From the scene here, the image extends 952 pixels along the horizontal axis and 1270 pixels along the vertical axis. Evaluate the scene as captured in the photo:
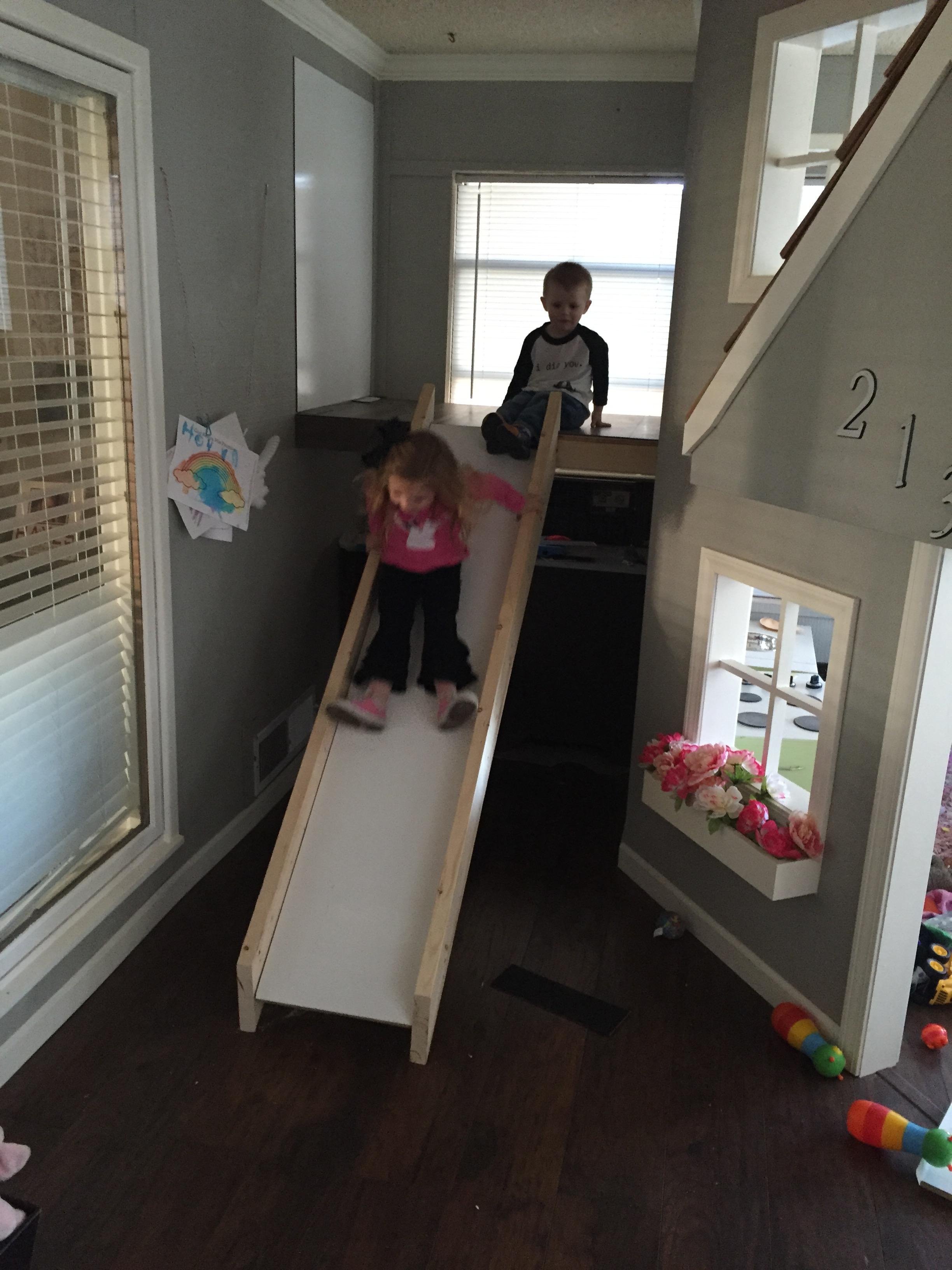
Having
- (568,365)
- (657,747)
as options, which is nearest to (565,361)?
(568,365)

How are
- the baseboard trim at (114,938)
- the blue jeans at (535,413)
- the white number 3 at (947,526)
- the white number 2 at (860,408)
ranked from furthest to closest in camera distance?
the blue jeans at (535,413) → the baseboard trim at (114,938) → the white number 2 at (860,408) → the white number 3 at (947,526)

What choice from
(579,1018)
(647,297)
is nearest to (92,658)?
(579,1018)

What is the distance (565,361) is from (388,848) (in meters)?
2.02

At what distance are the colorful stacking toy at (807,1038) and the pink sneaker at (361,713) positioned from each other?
137 centimetres

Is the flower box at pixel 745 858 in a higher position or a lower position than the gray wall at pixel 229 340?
lower

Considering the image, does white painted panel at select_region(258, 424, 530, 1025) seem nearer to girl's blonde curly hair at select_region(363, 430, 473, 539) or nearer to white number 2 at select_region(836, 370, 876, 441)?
girl's blonde curly hair at select_region(363, 430, 473, 539)

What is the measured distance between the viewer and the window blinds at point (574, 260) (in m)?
4.19

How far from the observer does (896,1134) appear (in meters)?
2.26

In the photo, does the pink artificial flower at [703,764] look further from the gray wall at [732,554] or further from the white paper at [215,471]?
the white paper at [215,471]

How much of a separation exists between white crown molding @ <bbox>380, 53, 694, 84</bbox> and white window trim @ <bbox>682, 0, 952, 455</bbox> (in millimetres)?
2721

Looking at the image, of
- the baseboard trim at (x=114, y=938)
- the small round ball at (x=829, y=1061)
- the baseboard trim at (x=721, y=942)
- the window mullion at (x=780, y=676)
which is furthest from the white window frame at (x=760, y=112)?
the baseboard trim at (x=114, y=938)

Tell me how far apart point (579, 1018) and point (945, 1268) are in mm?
1000

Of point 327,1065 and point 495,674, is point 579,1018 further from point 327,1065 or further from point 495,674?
point 495,674

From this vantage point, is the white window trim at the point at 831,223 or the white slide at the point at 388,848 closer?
the white window trim at the point at 831,223
